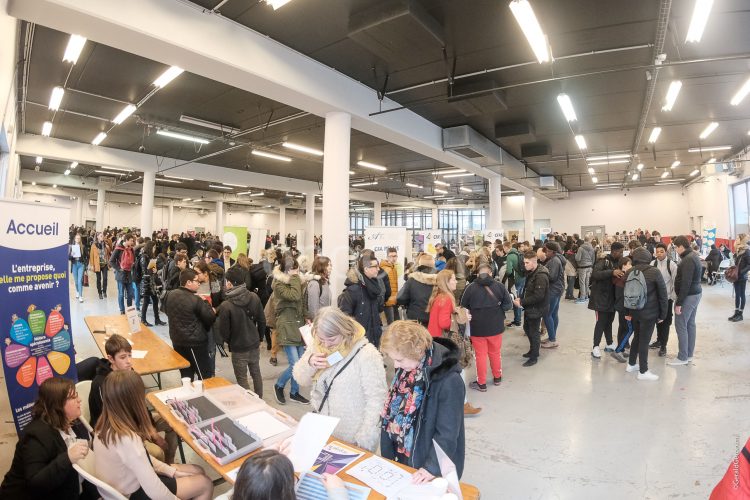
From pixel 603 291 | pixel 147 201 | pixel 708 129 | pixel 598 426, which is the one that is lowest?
pixel 598 426

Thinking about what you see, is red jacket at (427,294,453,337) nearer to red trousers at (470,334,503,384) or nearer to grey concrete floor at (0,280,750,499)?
red trousers at (470,334,503,384)

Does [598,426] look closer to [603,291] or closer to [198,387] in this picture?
[603,291]

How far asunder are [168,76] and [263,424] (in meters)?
5.50

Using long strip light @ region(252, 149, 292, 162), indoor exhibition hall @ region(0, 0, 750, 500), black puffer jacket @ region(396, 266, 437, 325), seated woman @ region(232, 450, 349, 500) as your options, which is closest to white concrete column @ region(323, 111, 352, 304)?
indoor exhibition hall @ region(0, 0, 750, 500)

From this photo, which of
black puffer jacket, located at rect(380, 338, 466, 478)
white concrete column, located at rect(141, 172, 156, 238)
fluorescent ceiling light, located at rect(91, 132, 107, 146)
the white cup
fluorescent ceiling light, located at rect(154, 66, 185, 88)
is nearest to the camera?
black puffer jacket, located at rect(380, 338, 466, 478)

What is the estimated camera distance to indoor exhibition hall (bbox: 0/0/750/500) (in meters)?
1.80

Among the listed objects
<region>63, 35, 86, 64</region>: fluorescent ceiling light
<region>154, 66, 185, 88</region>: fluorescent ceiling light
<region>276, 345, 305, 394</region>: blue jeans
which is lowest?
<region>276, 345, 305, 394</region>: blue jeans

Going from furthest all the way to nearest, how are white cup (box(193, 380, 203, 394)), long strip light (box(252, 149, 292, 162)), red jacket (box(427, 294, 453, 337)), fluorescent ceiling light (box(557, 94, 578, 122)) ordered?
long strip light (box(252, 149, 292, 162))
fluorescent ceiling light (box(557, 94, 578, 122))
red jacket (box(427, 294, 453, 337))
white cup (box(193, 380, 203, 394))

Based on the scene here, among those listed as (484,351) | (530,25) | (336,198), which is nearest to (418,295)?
(484,351)

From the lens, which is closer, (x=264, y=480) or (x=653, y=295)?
(x=264, y=480)

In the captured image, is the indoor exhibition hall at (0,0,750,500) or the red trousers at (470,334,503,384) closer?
the indoor exhibition hall at (0,0,750,500)

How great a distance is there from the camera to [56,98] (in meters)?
6.76

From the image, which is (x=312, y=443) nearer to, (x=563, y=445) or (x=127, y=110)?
(x=563, y=445)

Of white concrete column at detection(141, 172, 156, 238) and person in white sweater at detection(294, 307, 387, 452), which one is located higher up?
white concrete column at detection(141, 172, 156, 238)
